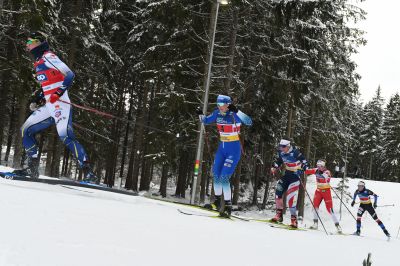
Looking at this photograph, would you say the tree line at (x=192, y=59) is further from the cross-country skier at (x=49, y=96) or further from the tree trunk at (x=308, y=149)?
the cross-country skier at (x=49, y=96)

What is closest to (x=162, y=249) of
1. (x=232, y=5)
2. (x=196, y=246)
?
(x=196, y=246)

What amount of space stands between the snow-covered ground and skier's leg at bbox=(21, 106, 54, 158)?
0.95 meters

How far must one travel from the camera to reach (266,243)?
5598mm

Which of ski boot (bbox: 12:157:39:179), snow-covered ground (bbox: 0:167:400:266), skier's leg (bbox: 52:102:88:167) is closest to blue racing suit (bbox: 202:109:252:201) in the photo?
snow-covered ground (bbox: 0:167:400:266)

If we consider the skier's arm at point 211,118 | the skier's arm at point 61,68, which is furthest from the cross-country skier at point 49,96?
the skier's arm at point 211,118

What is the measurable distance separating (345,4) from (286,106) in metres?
6.59

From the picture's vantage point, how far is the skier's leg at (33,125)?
7.60m

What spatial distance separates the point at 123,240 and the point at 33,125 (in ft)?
Answer: 14.5

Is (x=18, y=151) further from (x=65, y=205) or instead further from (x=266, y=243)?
(x=266, y=243)

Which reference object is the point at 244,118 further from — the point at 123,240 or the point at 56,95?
the point at 123,240

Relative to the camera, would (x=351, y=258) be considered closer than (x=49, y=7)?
Yes

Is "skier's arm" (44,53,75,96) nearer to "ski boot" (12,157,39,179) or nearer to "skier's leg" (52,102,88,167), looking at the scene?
"skier's leg" (52,102,88,167)

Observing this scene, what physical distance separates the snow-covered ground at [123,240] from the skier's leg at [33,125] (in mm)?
947

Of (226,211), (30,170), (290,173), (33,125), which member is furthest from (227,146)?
(30,170)
